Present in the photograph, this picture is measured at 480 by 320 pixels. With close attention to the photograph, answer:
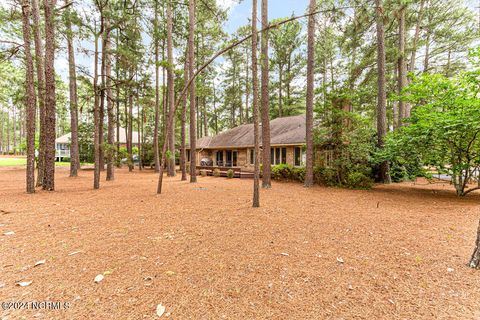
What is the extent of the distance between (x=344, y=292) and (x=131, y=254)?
117 inches

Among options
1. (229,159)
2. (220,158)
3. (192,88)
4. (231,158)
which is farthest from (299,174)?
(220,158)

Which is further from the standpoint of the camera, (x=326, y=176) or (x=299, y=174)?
(x=299, y=174)

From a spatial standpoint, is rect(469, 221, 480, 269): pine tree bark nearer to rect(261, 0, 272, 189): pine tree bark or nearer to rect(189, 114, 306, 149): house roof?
rect(261, 0, 272, 189): pine tree bark

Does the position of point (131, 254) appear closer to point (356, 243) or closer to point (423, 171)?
point (356, 243)

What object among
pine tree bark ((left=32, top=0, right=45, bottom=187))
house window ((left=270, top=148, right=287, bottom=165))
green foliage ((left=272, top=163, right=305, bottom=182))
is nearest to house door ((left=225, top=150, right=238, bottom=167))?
house window ((left=270, top=148, right=287, bottom=165))

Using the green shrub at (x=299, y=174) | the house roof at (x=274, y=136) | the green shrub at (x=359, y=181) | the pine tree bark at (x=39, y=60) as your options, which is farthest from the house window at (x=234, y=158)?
the pine tree bark at (x=39, y=60)

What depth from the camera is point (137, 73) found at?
936cm

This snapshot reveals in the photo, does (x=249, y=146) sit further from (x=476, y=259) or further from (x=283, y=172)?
(x=476, y=259)

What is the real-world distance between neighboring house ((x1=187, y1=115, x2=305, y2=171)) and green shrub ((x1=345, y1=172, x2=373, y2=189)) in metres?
3.54

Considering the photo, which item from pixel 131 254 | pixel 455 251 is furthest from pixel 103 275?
pixel 455 251

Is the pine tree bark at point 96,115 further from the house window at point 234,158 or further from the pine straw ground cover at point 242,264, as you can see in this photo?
the house window at point 234,158

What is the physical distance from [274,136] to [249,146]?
228cm

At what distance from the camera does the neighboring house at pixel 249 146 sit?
50.9ft

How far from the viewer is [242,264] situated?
2.88 meters
